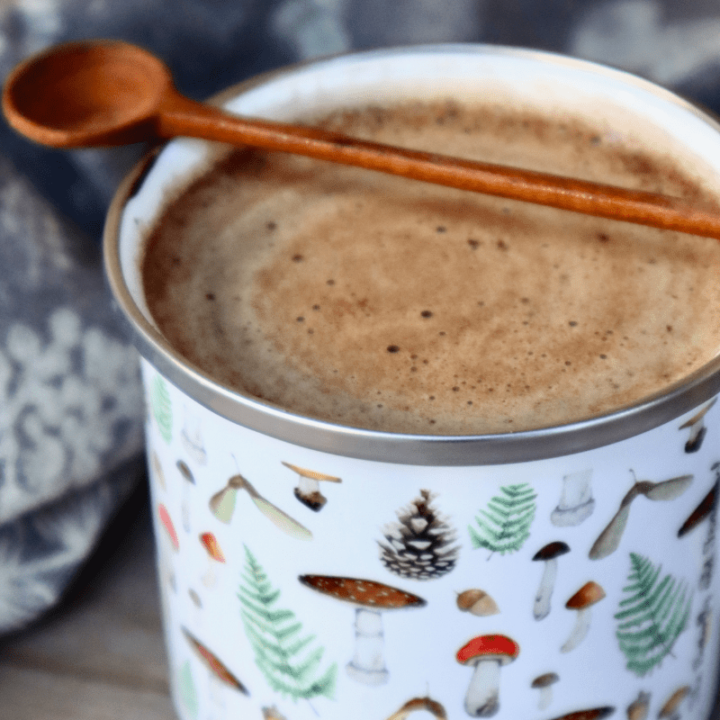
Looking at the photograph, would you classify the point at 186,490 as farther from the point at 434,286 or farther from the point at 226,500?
the point at 434,286

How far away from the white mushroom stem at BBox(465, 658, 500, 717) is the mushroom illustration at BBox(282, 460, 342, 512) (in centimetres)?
13

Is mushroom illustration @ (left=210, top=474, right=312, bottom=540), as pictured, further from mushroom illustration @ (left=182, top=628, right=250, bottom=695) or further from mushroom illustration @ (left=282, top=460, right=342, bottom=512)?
mushroom illustration @ (left=182, top=628, right=250, bottom=695)

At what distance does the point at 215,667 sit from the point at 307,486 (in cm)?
20

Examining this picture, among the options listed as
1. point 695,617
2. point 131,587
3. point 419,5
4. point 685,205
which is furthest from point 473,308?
point 131,587

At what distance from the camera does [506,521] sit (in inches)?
17.6

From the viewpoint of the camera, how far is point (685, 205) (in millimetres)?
503

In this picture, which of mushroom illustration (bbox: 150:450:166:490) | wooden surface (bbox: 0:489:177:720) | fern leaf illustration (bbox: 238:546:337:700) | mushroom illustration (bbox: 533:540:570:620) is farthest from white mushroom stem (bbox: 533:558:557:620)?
wooden surface (bbox: 0:489:177:720)

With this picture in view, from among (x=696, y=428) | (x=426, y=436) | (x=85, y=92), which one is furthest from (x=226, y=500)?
(x=85, y=92)

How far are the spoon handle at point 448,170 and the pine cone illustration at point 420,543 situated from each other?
7.7 inches

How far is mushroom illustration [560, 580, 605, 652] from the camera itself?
1.59ft

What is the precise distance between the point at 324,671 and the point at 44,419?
33 cm

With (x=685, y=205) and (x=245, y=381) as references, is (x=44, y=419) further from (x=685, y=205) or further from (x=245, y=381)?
(x=685, y=205)

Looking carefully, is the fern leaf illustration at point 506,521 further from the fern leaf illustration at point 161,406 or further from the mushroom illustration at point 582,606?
the fern leaf illustration at point 161,406

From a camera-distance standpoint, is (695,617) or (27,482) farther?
(27,482)
